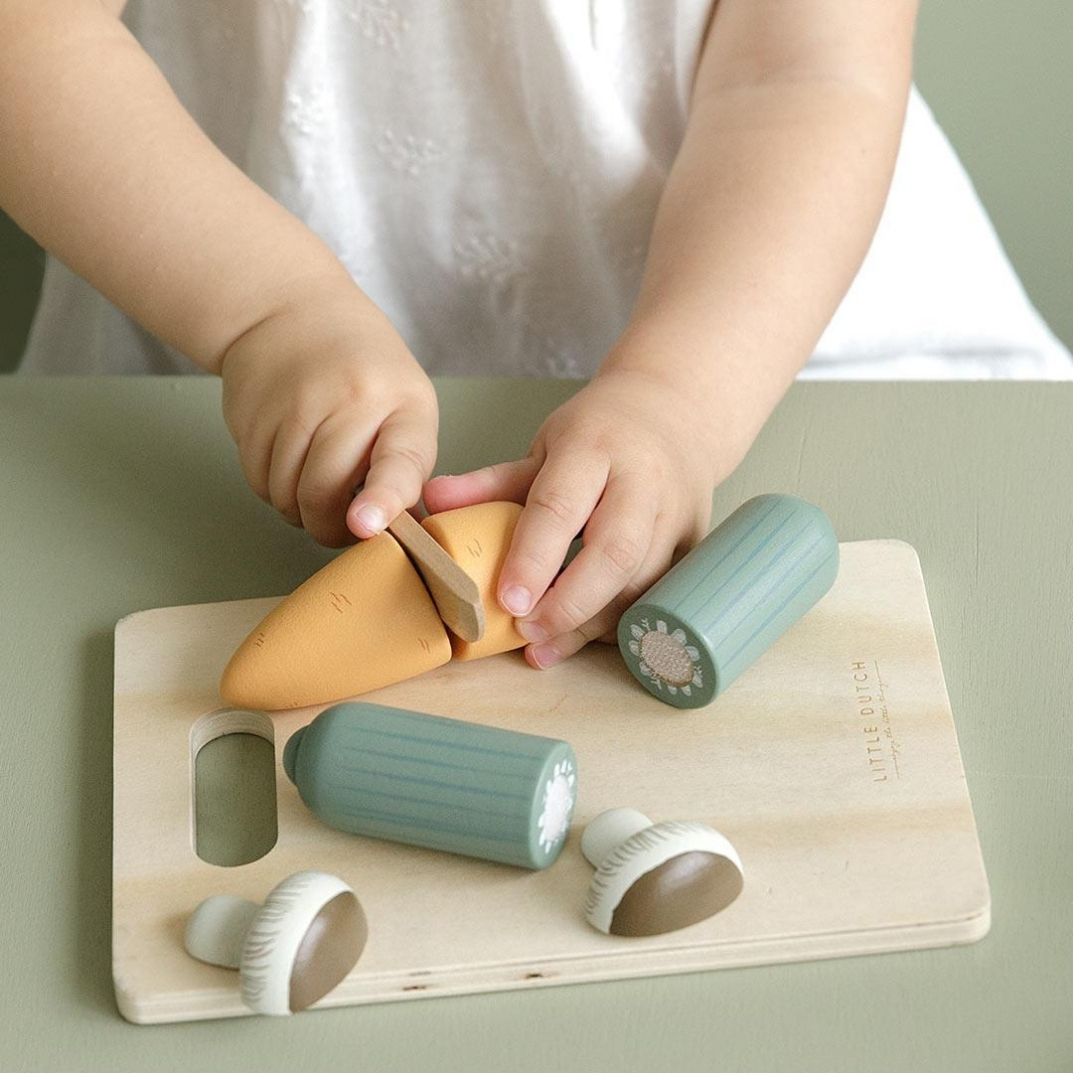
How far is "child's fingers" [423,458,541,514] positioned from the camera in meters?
0.57

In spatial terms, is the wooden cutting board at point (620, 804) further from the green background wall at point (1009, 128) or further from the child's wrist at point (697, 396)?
the green background wall at point (1009, 128)

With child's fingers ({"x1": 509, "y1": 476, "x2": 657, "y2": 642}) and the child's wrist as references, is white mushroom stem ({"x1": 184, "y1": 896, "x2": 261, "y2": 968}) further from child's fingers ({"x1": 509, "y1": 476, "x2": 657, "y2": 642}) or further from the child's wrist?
the child's wrist

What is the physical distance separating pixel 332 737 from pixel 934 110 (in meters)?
0.84

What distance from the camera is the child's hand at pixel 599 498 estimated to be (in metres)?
0.54

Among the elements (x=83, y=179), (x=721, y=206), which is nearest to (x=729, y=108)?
(x=721, y=206)

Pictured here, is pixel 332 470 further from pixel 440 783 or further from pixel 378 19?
pixel 378 19

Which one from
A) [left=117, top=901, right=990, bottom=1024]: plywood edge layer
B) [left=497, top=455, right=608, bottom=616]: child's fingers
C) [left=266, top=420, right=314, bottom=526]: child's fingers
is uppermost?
[left=266, top=420, right=314, bottom=526]: child's fingers

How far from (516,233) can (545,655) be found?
38cm

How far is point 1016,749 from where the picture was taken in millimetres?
526

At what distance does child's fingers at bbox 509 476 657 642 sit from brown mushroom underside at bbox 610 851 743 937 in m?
0.11

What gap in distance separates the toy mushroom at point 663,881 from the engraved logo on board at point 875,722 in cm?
7

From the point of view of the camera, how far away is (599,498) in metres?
0.57

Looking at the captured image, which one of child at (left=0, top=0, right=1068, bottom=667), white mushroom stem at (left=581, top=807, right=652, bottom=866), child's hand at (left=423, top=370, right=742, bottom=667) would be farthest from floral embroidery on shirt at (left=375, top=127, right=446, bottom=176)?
white mushroom stem at (left=581, top=807, right=652, bottom=866)

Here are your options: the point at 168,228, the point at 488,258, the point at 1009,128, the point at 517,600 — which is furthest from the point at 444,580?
the point at 1009,128
